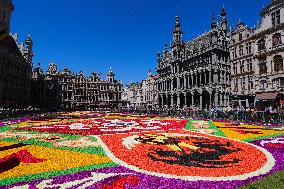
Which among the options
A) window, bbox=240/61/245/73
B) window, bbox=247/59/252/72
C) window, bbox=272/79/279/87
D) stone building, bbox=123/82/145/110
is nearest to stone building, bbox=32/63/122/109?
stone building, bbox=123/82/145/110

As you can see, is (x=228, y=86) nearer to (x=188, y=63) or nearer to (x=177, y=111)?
(x=188, y=63)

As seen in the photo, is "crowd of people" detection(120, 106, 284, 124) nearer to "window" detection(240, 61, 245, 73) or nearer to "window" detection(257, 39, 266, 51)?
"window" detection(257, 39, 266, 51)

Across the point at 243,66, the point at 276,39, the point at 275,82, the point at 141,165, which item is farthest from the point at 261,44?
the point at 141,165

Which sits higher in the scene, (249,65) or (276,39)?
(276,39)

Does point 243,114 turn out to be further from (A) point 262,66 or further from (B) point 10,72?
(B) point 10,72

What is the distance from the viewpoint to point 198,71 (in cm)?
5322

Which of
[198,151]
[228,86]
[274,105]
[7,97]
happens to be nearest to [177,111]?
[274,105]

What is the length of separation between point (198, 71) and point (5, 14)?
148 ft

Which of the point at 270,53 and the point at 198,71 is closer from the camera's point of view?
the point at 270,53

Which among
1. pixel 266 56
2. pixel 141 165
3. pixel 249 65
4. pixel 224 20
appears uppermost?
pixel 224 20

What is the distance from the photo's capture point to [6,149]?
30.3 ft

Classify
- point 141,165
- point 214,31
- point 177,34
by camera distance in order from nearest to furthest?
1. point 141,165
2. point 214,31
3. point 177,34

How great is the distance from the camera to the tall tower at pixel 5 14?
165 ft

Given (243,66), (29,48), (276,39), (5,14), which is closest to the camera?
(276,39)
